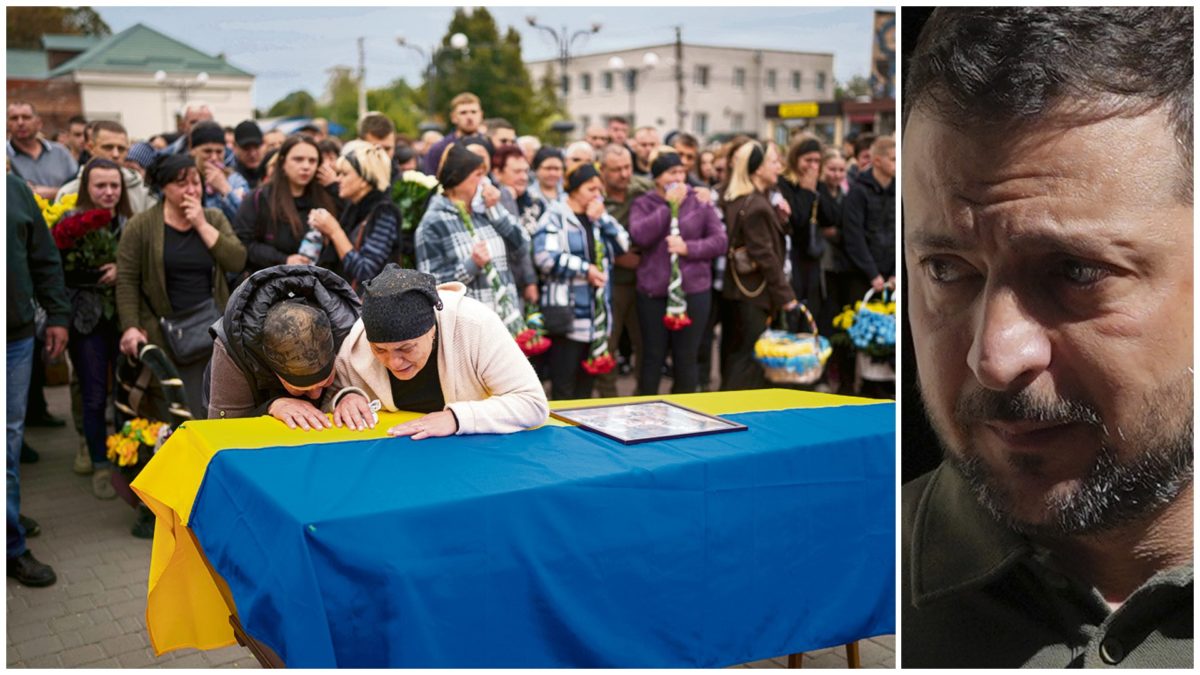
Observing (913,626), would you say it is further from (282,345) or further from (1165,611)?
(282,345)

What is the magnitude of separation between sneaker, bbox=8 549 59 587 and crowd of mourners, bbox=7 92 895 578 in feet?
1.51

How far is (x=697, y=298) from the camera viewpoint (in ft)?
19.9

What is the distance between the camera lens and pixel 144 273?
4.69 m

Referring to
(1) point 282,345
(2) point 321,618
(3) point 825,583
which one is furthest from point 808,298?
(2) point 321,618

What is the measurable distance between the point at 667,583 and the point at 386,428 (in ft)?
2.72

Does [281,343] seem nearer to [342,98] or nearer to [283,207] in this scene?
[283,207]

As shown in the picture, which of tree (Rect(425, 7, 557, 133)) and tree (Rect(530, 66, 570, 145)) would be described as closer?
tree (Rect(425, 7, 557, 133))

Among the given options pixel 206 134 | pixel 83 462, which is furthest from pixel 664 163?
pixel 83 462

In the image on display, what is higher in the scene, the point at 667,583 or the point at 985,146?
the point at 985,146

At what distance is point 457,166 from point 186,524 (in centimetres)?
247

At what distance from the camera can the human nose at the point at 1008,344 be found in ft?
6.29

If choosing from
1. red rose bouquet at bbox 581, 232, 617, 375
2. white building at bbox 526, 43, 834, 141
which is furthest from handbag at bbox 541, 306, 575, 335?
white building at bbox 526, 43, 834, 141

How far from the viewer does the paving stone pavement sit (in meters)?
3.48

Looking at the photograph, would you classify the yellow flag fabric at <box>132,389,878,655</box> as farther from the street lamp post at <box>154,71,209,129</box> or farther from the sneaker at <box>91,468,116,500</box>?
the street lamp post at <box>154,71,209,129</box>
